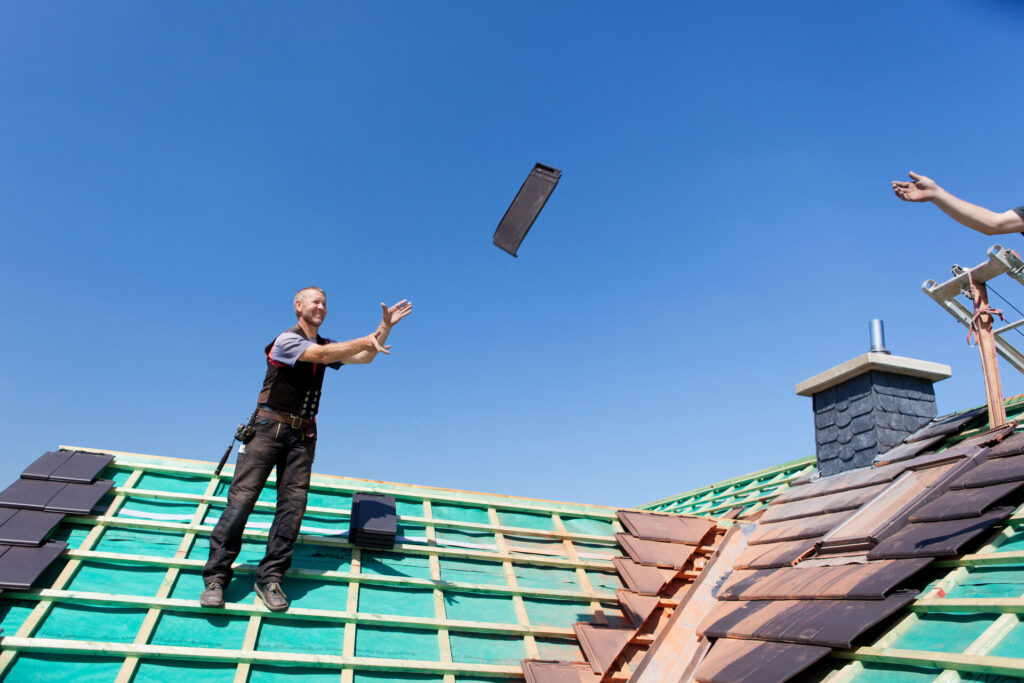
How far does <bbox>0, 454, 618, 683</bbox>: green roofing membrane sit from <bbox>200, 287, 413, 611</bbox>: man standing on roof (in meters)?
0.16

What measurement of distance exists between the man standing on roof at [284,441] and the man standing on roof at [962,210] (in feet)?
9.04

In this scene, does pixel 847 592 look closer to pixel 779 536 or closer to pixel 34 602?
pixel 779 536

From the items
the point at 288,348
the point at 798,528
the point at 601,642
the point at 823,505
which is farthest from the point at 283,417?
the point at 823,505

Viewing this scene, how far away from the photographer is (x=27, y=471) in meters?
4.87

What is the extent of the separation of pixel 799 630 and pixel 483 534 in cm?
267

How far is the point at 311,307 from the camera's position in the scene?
15.7ft

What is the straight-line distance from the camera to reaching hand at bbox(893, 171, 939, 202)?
3.15 m

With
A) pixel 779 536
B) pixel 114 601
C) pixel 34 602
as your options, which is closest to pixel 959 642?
pixel 779 536

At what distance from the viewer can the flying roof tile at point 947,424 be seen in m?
5.07

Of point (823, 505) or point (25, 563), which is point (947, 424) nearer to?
point (823, 505)

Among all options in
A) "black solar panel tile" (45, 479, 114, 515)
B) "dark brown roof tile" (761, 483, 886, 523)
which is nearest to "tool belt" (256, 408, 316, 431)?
"black solar panel tile" (45, 479, 114, 515)

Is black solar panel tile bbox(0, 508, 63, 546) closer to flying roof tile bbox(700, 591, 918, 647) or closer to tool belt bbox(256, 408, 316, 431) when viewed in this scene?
tool belt bbox(256, 408, 316, 431)

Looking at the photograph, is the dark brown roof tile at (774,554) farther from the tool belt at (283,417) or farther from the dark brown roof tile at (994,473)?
the tool belt at (283,417)

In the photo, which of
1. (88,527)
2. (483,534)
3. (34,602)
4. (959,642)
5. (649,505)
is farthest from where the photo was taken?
(649,505)
